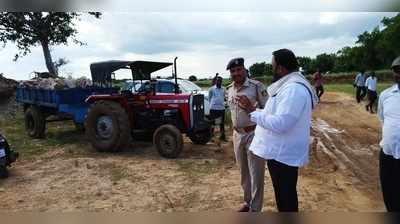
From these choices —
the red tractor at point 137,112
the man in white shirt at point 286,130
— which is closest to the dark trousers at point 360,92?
the red tractor at point 137,112

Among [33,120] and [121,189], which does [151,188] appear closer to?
[121,189]

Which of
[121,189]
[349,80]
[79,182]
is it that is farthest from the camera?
[349,80]

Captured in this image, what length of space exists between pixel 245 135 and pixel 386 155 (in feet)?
4.66

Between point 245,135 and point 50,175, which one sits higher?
point 245,135

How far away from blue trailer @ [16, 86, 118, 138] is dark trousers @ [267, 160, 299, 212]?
24.6 feet

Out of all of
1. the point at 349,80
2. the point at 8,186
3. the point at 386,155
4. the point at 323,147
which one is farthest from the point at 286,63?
the point at 349,80

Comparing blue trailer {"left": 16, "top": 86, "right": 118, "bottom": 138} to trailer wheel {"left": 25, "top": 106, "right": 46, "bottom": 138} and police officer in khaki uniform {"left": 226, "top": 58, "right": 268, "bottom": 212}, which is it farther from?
police officer in khaki uniform {"left": 226, "top": 58, "right": 268, "bottom": 212}

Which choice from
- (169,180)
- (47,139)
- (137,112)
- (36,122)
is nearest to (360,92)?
A: (137,112)

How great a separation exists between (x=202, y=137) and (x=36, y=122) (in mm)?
4303

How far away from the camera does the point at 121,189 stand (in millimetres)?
6203

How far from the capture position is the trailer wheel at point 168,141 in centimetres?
816

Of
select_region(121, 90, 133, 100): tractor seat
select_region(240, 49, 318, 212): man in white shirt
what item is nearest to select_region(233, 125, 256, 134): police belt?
select_region(240, 49, 318, 212): man in white shirt

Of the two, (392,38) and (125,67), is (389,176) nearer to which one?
(125,67)

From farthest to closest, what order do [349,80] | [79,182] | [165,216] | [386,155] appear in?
[349,80] < [79,182] < [386,155] < [165,216]
